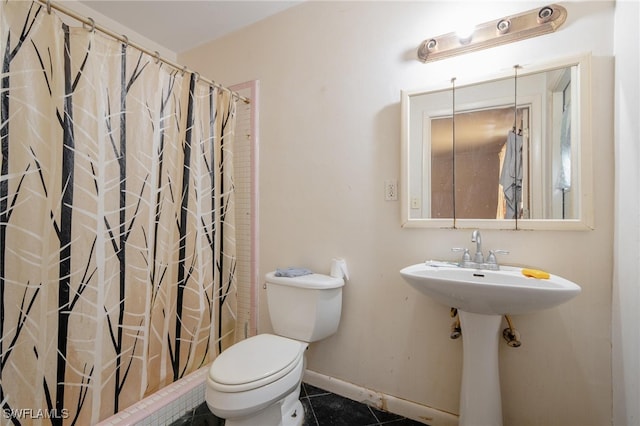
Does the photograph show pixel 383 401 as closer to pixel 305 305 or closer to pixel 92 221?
pixel 305 305

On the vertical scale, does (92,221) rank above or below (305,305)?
above

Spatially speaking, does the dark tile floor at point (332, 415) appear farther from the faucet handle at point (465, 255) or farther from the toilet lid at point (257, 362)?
the faucet handle at point (465, 255)

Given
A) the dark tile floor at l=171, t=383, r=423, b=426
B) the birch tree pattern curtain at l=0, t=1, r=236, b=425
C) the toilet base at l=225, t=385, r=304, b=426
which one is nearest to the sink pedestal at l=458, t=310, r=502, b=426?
the dark tile floor at l=171, t=383, r=423, b=426

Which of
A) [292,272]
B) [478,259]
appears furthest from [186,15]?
[478,259]

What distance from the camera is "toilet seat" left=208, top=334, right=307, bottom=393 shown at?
1027 millimetres

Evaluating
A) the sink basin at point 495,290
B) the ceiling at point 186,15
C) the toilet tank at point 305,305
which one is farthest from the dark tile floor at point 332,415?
the ceiling at point 186,15

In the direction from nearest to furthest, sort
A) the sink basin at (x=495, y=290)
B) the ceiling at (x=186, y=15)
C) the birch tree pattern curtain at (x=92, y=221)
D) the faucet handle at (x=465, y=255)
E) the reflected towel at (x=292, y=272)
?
1. the sink basin at (x=495, y=290)
2. the birch tree pattern curtain at (x=92, y=221)
3. the faucet handle at (x=465, y=255)
4. the reflected towel at (x=292, y=272)
5. the ceiling at (x=186, y=15)

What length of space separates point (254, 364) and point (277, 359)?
0.30 ft

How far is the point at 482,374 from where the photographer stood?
3.64 ft

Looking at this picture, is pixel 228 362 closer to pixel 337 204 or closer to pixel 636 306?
pixel 337 204

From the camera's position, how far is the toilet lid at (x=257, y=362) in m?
1.04

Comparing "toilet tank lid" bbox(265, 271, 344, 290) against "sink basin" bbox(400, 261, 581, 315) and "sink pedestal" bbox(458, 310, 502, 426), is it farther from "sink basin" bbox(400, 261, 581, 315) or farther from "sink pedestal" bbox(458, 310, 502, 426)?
"sink pedestal" bbox(458, 310, 502, 426)

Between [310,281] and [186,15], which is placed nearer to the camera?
[310,281]

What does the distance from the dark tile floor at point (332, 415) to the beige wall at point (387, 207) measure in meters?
0.12
